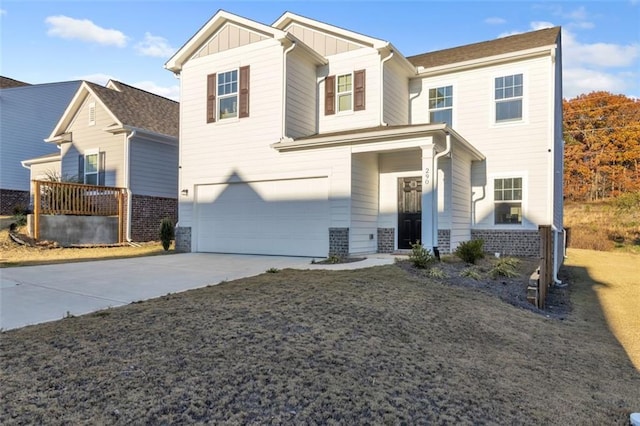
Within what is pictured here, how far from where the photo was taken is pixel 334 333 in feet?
13.3

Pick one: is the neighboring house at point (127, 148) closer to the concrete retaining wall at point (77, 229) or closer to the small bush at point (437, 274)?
the concrete retaining wall at point (77, 229)

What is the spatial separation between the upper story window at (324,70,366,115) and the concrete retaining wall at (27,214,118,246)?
358 inches

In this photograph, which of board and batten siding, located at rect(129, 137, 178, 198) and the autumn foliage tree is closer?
board and batten siding, located at rect(129, 137, 178, 198)

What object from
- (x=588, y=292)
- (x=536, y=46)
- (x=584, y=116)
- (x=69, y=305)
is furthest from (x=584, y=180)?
(x=69, y=305)

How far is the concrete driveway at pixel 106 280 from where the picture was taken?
5.38 meters

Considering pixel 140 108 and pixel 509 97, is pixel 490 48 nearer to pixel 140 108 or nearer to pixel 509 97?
pixel 509 97

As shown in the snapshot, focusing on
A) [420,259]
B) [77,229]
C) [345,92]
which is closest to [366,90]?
[345,92]

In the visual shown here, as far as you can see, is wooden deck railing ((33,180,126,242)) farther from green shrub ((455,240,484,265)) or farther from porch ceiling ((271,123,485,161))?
green shrub ((455,240,484,265))

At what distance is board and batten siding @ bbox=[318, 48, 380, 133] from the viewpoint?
1223 centimetres

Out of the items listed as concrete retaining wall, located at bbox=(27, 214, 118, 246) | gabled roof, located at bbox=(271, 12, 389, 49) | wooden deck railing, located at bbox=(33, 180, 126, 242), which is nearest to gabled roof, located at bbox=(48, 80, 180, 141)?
wooden deck railing, located at bbox=(33, 180, 126, 242)

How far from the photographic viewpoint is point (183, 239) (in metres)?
13.4

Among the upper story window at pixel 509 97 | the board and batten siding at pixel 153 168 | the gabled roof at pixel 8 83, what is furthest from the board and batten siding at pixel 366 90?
the gabled roof at pixel 8 83

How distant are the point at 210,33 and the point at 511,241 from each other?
11218mm

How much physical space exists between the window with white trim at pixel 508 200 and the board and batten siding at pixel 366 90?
4.47m
